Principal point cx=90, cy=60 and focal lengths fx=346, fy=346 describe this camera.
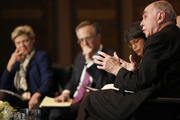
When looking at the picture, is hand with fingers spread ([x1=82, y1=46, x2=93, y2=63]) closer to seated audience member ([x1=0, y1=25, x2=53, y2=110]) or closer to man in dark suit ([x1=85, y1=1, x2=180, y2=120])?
seated audience member ([x1=0, y1=25, x2=53, y2=110])

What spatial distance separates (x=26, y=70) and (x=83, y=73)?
31.0 inches

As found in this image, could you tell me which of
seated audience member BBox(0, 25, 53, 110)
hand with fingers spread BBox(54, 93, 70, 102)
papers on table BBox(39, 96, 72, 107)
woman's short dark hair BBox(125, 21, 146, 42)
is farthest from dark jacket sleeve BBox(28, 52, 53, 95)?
woman's short dark hair BBox(125, 21, 146, 42)

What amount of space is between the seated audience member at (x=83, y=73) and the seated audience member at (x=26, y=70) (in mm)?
293

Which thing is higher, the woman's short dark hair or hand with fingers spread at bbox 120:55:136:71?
the woman's short dark hair

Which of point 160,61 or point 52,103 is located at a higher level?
point 160,61

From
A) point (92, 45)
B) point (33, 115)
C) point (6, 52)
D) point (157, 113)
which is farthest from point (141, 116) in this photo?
point (6, 52)

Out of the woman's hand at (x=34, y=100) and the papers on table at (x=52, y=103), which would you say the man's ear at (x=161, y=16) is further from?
the woman's hand at (x=34, y=100)

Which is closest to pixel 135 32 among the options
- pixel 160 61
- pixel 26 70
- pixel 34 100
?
pixel 160 61

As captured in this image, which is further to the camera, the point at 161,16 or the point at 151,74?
the point at 161,16

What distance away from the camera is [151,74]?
2.27 metres

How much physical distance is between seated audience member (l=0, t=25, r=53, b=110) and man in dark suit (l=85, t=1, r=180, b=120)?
1.76 m

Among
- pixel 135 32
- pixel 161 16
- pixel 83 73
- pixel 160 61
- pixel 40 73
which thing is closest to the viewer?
pixel 160 61

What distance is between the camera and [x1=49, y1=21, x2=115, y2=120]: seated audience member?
3.76m

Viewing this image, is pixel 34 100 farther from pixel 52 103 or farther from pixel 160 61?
pixel 160 61
